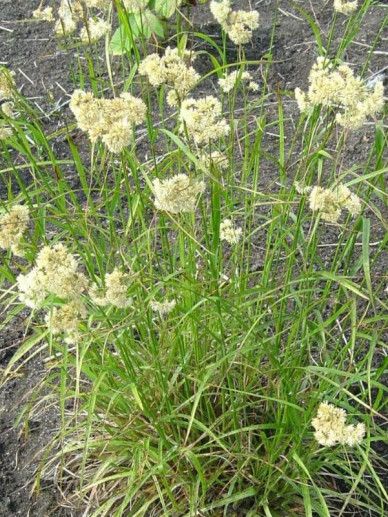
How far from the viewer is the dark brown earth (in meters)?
2.30

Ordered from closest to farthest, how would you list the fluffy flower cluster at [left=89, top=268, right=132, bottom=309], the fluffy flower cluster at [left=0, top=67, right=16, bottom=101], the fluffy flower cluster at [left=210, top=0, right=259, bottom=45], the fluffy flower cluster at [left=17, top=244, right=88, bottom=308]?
the fluffy flower cluster at [left=17, top=244, right=88, bottom=308] → the fluffy flower cluster at [left=89, top=268, right=132, bottom=309] → the fluffy flower cluster at [left=0, top=67, right=16, bottom=101] → the fluffy flower cluster at [left=210, top=0, right=259, bottom=45]

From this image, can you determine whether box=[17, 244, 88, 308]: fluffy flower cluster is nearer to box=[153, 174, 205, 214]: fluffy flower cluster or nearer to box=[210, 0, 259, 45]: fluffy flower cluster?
box=[153, 174, 205, 214]: fluffy flower cluster

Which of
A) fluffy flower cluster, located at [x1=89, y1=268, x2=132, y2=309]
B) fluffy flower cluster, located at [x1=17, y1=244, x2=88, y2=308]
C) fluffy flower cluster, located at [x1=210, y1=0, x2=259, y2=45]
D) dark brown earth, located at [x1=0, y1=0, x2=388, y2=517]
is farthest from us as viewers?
dark brown earth, located at [x1=0, y1=0, x2=388, y2=517]

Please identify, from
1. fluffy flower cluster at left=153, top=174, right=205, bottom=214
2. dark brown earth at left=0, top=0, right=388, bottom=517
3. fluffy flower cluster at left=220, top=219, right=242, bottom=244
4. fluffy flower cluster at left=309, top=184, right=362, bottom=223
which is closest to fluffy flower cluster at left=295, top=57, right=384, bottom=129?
fluffy flower cluster at left=309, top=184, right=362, bottom=223

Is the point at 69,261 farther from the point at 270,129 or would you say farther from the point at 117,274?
the point at 270,129

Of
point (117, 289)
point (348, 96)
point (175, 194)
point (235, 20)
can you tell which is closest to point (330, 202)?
point (348, 96)

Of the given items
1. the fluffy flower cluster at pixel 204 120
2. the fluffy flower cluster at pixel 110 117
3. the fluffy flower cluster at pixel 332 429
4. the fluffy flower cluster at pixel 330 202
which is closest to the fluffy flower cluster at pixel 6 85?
the fluffy flower cluster at pixel 110 117

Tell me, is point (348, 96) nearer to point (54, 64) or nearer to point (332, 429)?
point (332, 429)

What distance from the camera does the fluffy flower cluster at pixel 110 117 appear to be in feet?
4.16

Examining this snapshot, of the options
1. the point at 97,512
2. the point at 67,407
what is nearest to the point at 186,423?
the point at 97,512

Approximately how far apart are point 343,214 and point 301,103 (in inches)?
53.3

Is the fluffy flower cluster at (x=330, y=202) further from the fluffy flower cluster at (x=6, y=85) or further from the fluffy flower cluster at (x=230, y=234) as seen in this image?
the fluffy flower cluster at (x=6, y=85)

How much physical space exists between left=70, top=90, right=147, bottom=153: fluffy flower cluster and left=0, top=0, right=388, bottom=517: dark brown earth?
1172mm

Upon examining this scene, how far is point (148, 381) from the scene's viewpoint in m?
1.90
